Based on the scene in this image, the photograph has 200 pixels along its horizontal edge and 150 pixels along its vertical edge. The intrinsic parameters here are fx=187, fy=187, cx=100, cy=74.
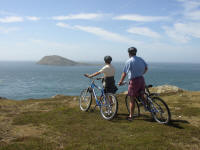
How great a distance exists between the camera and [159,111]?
776cm

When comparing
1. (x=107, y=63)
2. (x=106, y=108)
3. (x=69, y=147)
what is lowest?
(x=69, y=147)

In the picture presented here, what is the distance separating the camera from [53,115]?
9.73 metres

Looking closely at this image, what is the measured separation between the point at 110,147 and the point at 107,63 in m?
4.27

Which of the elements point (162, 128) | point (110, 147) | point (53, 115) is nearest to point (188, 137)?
point (162, 128)

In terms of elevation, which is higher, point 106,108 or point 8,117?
point 106,108

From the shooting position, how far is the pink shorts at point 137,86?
7732 mm

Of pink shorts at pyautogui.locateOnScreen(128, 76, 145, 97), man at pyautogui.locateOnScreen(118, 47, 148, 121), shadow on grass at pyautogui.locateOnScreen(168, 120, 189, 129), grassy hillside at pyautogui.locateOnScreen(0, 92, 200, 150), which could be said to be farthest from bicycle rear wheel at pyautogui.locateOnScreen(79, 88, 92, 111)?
shadow on grass at pyautogui.locateOnScreen(168, 120, 189, 129)

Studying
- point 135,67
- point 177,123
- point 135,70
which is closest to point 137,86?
point 135,70

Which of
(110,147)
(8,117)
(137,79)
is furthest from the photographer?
(8,117)

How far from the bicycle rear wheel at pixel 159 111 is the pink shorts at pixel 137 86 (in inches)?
23.9

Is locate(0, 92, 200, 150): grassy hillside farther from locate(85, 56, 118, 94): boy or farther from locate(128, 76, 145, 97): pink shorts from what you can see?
locate(85, 56, 118, 94): boy

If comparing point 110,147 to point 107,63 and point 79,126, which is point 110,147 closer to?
point 79,126

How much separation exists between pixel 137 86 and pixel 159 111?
1.38 metres

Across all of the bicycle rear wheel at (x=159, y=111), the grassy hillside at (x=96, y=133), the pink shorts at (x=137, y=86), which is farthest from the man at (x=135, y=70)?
the grassy hillside at (x=96, y=133)
